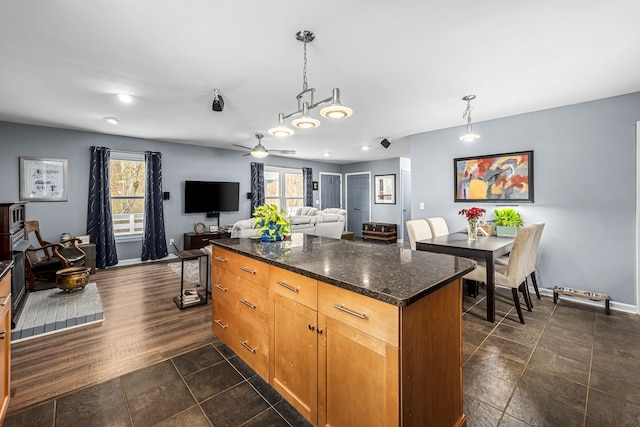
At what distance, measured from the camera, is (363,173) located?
30.7ft

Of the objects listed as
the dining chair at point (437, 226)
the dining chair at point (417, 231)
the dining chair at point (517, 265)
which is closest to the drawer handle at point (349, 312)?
the dining chair at point (517, 265)

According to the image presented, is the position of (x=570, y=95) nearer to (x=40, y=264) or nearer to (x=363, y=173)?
(x=363, y=173)

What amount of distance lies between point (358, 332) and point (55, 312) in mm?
3628

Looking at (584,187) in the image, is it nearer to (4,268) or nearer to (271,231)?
(271,231)

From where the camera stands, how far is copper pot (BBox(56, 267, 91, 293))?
3.63 m

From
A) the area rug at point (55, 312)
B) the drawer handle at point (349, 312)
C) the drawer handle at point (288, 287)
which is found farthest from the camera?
the area rug at point (55, 312)

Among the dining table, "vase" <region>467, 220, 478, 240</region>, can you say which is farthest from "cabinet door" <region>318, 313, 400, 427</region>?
"vase" <region>467, 220, 478, 240</region>

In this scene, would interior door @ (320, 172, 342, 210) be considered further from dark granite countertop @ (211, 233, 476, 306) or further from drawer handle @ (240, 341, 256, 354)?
drawer handle @ (240, 341, 256, 354)

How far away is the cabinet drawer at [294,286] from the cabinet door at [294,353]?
3cm

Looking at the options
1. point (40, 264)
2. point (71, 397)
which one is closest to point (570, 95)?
point (71, 397)

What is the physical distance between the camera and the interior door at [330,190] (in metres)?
9.34

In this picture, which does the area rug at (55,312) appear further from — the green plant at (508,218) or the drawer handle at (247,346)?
the green plant at (508,218)

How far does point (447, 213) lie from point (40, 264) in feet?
19.7

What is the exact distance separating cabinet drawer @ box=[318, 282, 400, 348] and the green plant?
3.37m
